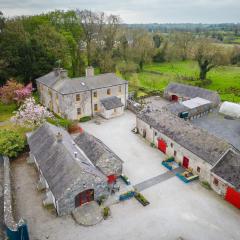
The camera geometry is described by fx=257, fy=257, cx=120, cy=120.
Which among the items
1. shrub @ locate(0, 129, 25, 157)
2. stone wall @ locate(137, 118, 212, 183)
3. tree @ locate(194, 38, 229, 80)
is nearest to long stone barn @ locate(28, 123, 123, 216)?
shrub @ locate(0, 129, 25, 157)

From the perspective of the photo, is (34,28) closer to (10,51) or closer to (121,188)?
(10,51)

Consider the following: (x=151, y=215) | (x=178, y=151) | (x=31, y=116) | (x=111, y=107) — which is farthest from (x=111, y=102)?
(x=151, y=215)

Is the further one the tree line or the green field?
the green field

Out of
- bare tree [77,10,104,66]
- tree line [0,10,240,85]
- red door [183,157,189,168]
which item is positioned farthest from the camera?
bare tree [77,10,104,66]

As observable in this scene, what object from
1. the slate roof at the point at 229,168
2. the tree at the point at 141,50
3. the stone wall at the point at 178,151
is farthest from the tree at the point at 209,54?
the slate roof at the point at 229,168

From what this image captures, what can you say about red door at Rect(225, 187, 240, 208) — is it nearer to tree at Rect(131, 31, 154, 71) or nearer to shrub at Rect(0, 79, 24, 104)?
shrub at Rect(0, 79, 24, 104)

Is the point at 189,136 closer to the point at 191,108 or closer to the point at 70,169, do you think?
the point at 191,108
